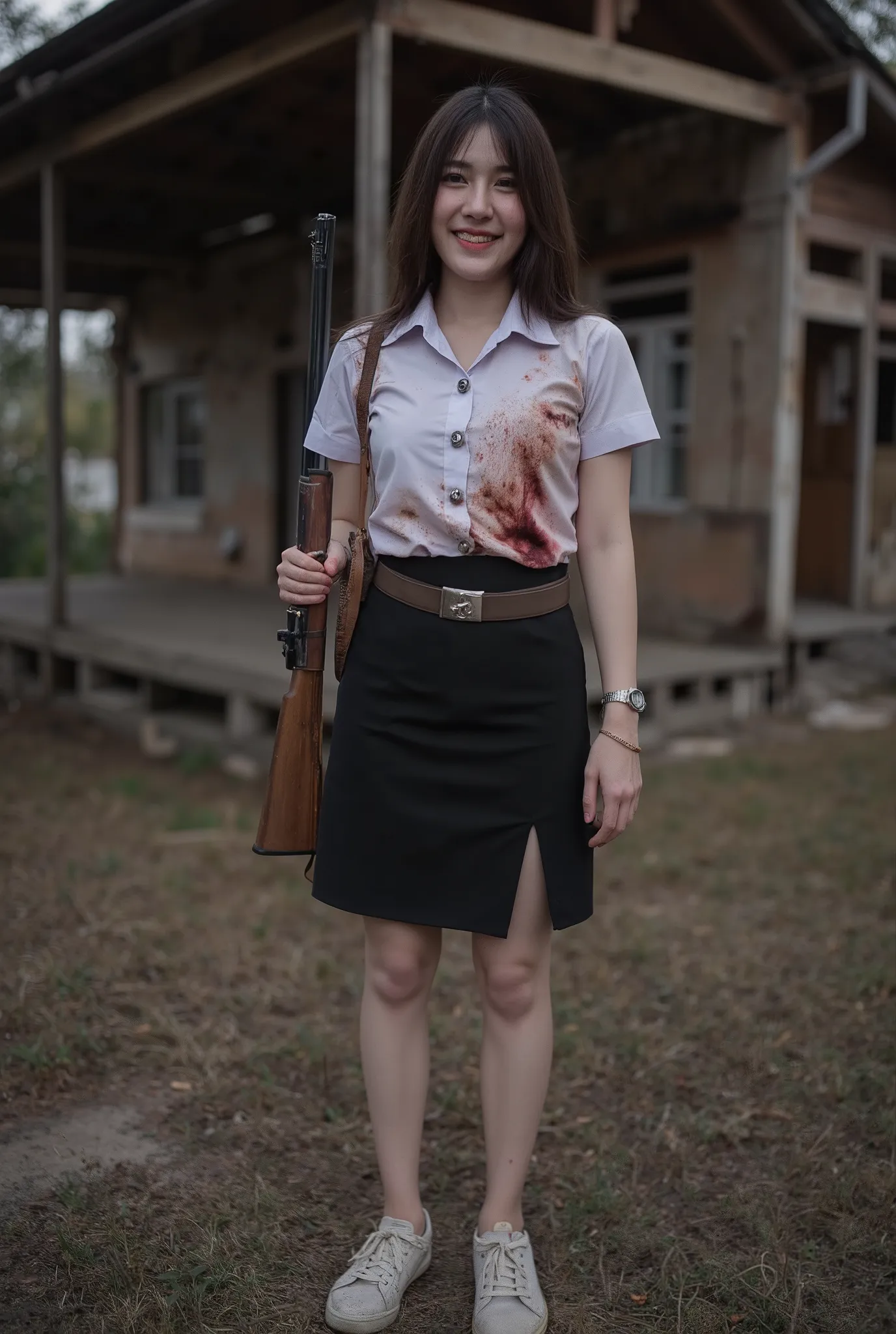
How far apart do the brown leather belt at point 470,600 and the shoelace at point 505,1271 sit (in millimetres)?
1087

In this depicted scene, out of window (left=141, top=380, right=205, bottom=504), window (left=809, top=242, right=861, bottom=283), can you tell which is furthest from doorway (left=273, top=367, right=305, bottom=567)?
window (left=809, top=242, right=861, bottom=283)

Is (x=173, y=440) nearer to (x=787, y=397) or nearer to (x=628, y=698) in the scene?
(x=787, y=397)

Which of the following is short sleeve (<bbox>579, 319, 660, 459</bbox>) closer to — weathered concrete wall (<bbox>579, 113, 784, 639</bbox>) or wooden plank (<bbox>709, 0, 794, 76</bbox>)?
weathered concrete wall (<bbox>579, 113, 784, 639</bbox>)

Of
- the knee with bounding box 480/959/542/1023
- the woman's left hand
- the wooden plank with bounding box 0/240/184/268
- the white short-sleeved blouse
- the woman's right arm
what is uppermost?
the wooden plank with bounding box 0/240/184/268

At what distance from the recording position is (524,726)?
6.70 ft

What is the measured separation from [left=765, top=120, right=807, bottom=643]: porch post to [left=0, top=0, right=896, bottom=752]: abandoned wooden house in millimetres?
16

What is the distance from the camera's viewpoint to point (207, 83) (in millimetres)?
6074

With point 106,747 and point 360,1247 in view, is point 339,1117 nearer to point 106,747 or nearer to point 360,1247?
point 360,1247

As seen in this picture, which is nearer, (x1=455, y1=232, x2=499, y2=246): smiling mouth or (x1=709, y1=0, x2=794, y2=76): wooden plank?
(x1=455, y1=232, x2=499, y2=246): smiling mouth

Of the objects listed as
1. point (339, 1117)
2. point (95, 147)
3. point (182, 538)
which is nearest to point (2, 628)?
Answer: point (95, 147)

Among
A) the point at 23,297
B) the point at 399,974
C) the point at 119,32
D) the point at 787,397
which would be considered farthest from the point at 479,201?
the point at 23,297

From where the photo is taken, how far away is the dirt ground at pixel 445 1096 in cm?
219

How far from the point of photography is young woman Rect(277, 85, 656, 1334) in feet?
6.48

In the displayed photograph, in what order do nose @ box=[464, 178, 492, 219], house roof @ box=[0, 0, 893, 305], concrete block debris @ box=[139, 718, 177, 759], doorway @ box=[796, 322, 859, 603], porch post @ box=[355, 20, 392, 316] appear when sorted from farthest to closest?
doorway @ box=[796, 322, 859, 603], concrete block debris @ box=[139, 718, 177, 759], house roof @ box=[0, 0, 893, 305], porch post @ box=[355, 20, 392, 316], nose @ box=[464, 178, 492, 219]
